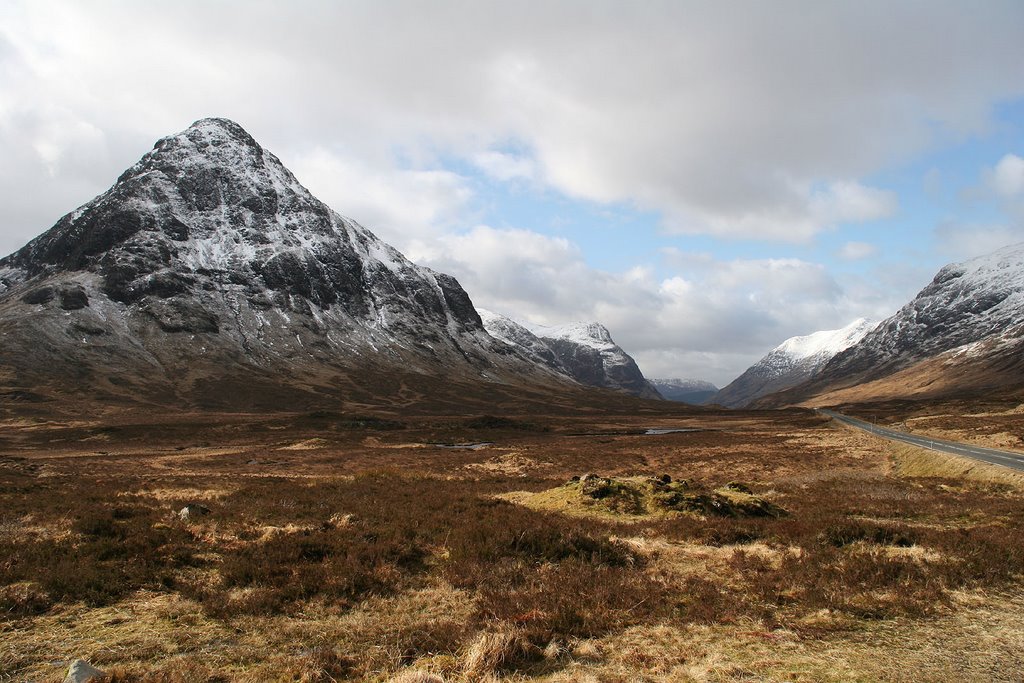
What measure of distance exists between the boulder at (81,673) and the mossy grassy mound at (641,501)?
16.3 meters

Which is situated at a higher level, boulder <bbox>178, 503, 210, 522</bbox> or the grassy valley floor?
the grassy valley floor

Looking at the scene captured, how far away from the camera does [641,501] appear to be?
74.5ft

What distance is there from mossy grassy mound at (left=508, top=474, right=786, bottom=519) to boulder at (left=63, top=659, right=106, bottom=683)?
16322 mm

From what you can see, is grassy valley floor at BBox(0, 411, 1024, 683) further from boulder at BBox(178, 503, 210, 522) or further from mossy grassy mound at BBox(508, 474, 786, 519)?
boulder at BBox(178, 503, 210, 522)

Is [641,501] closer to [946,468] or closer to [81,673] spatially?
[81,673]

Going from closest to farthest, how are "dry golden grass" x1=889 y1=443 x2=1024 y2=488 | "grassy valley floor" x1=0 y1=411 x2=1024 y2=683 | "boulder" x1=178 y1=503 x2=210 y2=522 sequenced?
1. "grassy valley floor" x1=0 y1=411 x2=1024 y2=683
2. "boulder" x1=178 y1=503 x2=210 y2=522
3. "dry golden grass" x1=889 y1=443 x2=1024 y2=488

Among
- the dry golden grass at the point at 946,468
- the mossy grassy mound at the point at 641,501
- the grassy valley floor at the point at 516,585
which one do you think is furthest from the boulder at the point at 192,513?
the dry golden grass at the point at 946,468

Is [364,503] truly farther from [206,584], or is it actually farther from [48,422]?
[48,422]

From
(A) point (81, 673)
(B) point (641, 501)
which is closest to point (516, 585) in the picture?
(A) point (81, 673)

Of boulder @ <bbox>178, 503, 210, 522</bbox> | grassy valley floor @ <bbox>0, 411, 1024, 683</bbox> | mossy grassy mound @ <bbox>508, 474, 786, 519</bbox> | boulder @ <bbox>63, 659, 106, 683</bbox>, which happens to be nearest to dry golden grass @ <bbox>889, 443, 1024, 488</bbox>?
grassy valley floor @ <bbox>0, 411, 1024, 683</bbox>

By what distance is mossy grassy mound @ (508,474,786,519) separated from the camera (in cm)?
2144

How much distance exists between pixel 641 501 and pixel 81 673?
764 inches

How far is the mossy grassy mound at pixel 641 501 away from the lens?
21438mm

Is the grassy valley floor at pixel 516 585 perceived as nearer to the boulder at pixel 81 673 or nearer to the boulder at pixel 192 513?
the boulder at pixel 81 673
